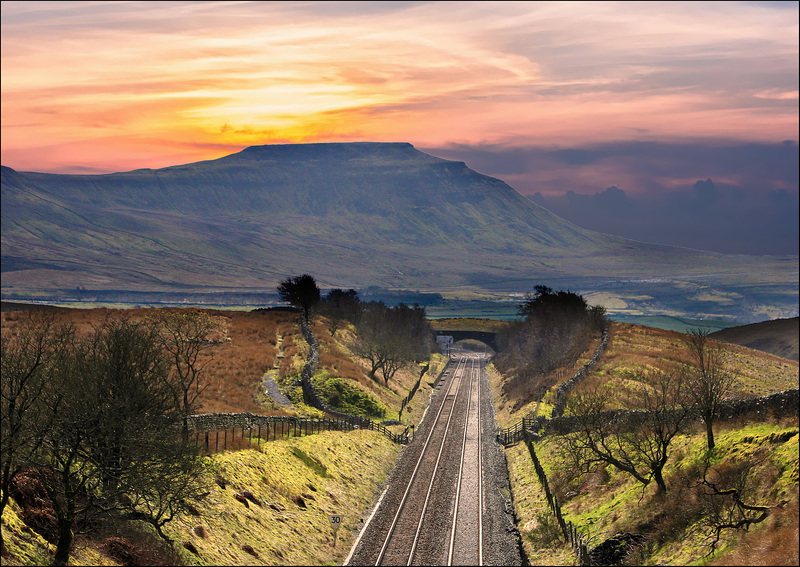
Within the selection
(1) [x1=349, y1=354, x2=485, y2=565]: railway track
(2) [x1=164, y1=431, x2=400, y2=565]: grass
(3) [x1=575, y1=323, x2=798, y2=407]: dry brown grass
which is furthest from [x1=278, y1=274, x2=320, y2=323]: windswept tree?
(2) [x1=164, y1=431, x2=400, y2=565]: grass

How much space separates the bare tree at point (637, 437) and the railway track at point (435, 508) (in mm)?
7198

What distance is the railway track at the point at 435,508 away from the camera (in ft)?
110

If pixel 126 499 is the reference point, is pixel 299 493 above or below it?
below

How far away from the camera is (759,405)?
1439 inches

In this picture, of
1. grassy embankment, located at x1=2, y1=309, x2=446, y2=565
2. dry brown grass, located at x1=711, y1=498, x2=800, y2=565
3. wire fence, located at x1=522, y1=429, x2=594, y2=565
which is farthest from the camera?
wire fence, located at x1=522, y1=429, x2=594, y2=565

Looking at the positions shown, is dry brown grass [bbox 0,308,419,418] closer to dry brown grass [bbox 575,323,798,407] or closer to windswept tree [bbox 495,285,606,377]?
windswept tree [bbox 495,285,606,377]

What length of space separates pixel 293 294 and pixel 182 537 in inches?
3762

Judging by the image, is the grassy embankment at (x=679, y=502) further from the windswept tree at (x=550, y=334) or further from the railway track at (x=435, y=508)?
the windswept tree at (x=550, y=334)

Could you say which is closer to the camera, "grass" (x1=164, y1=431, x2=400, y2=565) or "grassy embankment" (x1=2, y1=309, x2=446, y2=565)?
"grassy embankment" (x1=2, y1=309, x2=446, y2=565)

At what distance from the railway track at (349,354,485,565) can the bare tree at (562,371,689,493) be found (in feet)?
23.6

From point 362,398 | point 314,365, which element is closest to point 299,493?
point 362,398

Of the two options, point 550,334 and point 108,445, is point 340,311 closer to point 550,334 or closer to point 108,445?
point 550,334

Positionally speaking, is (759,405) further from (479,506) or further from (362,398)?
(362,398)

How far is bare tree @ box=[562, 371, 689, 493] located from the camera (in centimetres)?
3472
